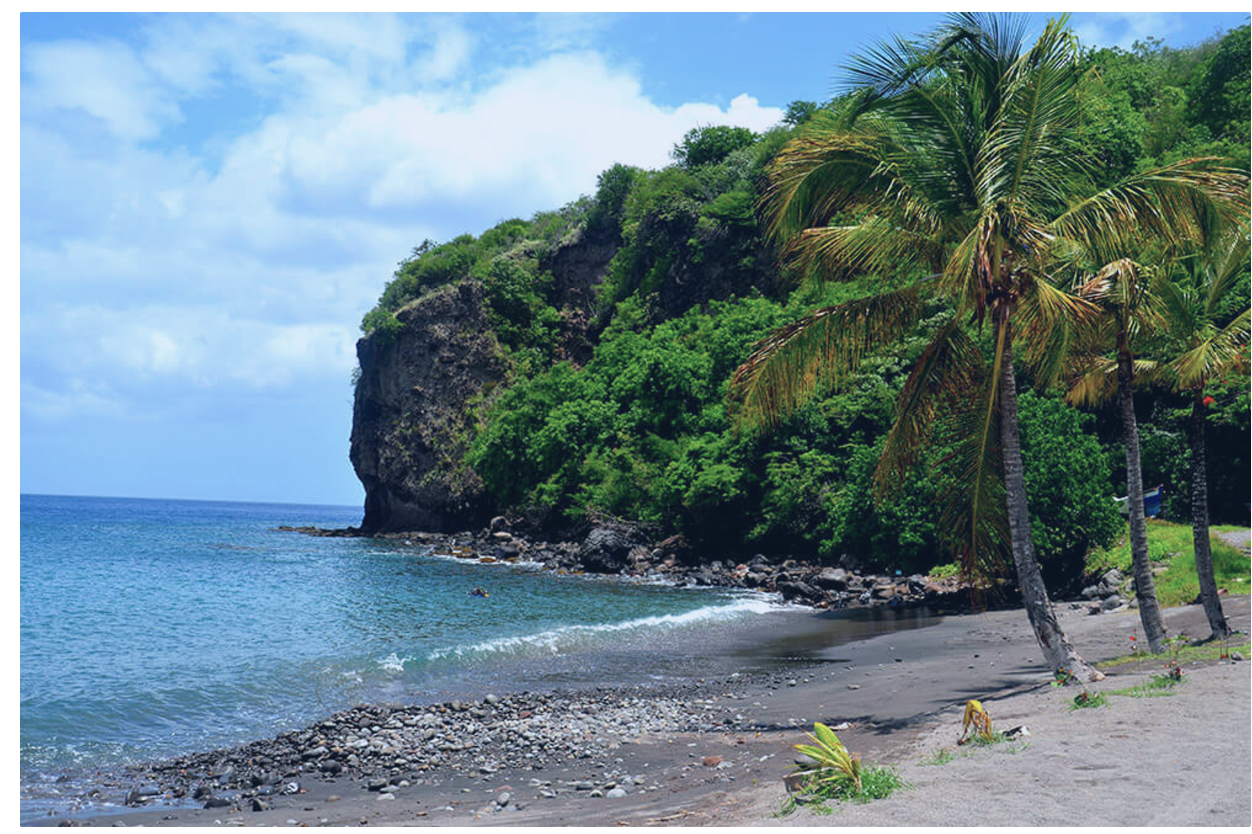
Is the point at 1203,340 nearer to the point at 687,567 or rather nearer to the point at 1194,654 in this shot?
the point at 1194,654

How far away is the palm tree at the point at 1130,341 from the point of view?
34.7 feet

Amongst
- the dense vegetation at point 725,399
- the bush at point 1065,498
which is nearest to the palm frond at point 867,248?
the dense vegetation at point 725,399

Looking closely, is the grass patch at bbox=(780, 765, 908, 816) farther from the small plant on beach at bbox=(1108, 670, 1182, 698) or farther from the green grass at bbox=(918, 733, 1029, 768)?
the small plant on beach at bbox=(1108, 670, 1182, 698)

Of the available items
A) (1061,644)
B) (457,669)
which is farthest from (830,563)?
(1061,644)

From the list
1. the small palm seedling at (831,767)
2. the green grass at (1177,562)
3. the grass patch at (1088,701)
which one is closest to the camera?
the small palm seedling at (831,767)

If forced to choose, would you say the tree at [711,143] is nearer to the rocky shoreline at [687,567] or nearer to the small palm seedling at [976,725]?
the rocky shoreline at [687,567]

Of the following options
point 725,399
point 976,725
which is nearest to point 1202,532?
point 976,725

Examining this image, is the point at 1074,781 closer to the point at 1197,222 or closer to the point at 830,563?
the point at 1197,222

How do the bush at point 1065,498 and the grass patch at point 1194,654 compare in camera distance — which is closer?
the grass patch at point 1194,654

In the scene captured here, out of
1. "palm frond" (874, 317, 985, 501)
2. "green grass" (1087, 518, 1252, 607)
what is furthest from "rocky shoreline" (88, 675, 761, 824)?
"green grass" (1087, 518, 1252, 607)

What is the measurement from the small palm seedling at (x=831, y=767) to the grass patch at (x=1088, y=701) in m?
3.32

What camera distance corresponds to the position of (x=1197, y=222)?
989 cm

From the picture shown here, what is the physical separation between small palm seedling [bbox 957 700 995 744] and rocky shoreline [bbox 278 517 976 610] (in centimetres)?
1272

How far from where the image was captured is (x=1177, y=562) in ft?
61.8
